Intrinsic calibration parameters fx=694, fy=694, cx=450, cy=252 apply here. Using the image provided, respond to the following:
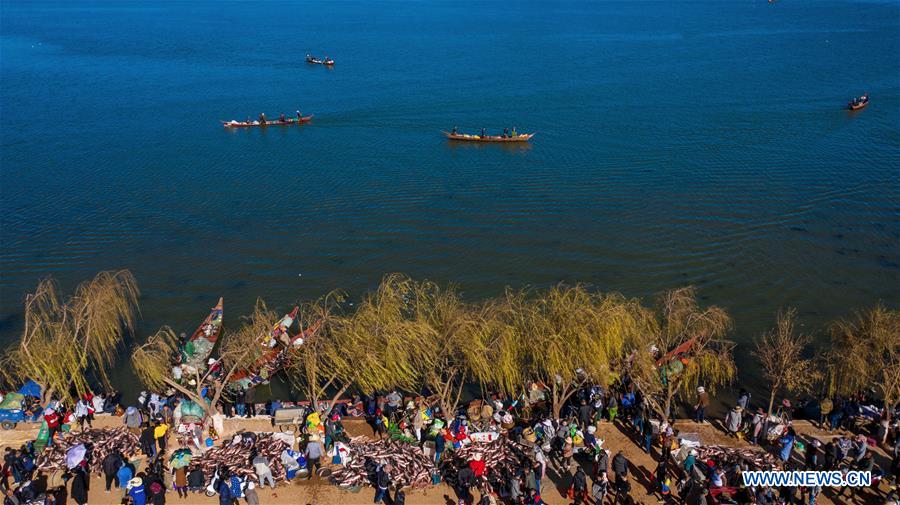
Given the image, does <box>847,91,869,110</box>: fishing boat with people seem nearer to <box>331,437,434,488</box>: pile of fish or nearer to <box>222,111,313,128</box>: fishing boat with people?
<box>222,111,313,128</box>: fishing boat with people

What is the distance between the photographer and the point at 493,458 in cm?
2022

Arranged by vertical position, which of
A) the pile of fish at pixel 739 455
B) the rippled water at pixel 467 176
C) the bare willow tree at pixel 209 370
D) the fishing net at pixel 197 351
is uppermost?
the rippled water at pixel 467 176

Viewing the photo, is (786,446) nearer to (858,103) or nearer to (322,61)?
(858,103)

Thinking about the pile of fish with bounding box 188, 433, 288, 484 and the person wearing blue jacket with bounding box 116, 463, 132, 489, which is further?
the pile of fish with bounding box 188, 433, 288, 484

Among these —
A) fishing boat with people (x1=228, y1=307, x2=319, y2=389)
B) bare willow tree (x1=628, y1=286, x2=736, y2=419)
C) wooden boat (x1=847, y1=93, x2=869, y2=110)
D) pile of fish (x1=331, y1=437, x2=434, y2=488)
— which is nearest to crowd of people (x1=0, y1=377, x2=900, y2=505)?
pile of fish (x1=331, y1=437, x2=434, y2=488)

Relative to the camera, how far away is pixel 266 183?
50.2 metres

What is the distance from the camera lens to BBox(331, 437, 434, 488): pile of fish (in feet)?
64.7

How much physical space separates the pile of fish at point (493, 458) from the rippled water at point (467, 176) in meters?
12.3

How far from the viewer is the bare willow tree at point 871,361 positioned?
21.1 meters

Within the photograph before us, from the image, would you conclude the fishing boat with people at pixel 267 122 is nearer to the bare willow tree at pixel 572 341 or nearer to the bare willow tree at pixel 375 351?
the bare willow tree at pixel 375 351

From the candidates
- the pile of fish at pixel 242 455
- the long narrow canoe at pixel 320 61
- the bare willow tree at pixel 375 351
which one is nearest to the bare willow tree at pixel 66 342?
the pile of fish at pixel 242 455

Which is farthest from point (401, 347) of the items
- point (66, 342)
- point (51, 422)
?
point (66, 342)

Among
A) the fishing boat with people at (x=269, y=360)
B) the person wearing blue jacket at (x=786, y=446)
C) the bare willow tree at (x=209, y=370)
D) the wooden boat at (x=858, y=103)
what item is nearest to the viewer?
the person wearing blue jacket at (x=786, y=446)

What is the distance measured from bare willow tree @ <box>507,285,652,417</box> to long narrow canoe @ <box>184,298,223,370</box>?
1297 centimetres
